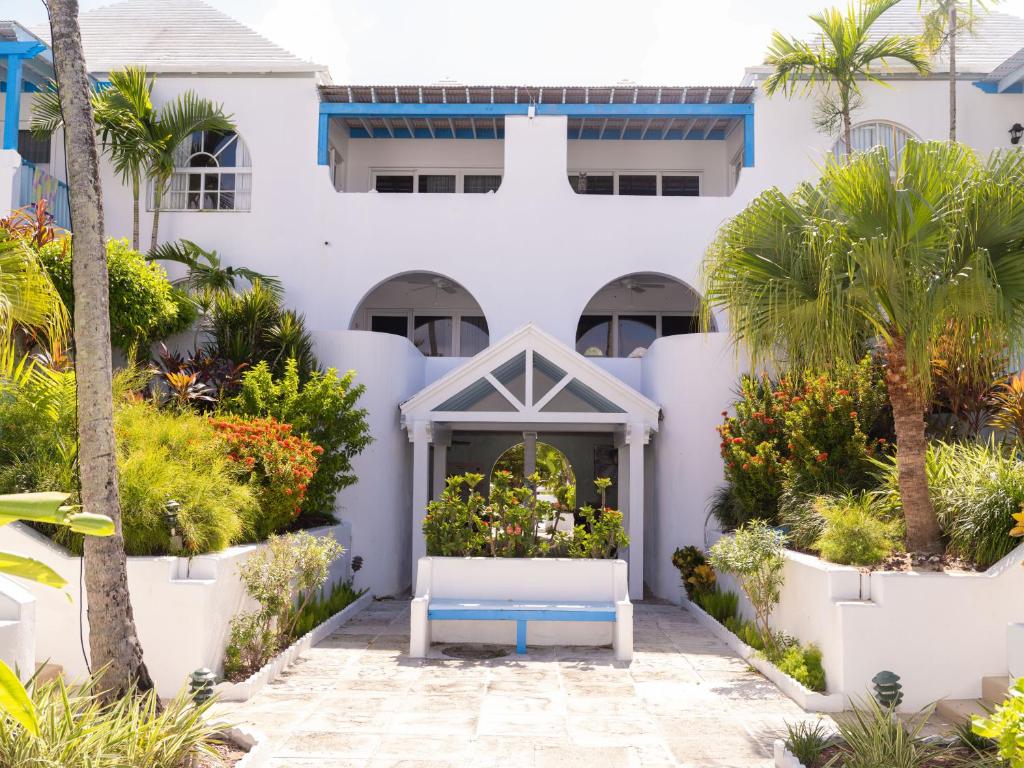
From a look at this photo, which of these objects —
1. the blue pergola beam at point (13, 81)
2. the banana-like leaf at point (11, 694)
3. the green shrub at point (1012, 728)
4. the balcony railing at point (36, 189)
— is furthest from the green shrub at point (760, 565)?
the blue pergola beam at point (13, 81)

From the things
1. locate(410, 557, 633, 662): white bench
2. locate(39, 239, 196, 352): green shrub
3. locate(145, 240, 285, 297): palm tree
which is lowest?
locate(410, 557, 633, 662): white bench

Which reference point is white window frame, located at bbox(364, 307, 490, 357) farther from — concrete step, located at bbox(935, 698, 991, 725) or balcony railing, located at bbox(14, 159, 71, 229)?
concrete step, located at bbox(935, 698, 991, 725)

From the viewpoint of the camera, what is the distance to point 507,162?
→ 54.1 ft

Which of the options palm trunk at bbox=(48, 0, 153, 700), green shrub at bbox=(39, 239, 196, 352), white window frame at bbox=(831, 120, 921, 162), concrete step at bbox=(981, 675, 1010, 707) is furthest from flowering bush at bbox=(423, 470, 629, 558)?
white window frame at bbox=(831, 120, 921, 162)

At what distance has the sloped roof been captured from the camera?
16859 mm

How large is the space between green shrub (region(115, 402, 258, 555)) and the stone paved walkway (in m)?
1.45

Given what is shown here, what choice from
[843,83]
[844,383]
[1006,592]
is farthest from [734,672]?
[843,83]

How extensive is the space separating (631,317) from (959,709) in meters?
12.9

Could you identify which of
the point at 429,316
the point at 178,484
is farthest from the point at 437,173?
the point at 178,484

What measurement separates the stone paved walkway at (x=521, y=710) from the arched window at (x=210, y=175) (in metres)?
9.80

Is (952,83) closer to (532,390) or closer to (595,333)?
(595,333)

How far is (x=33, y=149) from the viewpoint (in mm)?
18703

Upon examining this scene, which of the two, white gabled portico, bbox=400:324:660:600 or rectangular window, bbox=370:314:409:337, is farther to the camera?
rectangular window, bbox=370:314:409:337

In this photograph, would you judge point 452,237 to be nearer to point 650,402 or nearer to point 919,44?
point 650,402
